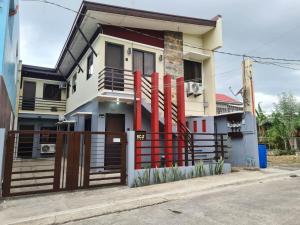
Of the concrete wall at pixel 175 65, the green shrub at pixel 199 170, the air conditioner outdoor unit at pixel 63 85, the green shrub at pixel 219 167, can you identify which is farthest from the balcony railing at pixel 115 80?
the air conditioner outdoor unit at pixel 63 85

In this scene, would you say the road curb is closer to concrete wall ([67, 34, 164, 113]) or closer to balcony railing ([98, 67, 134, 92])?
balcony railing ([98, 67, 134, 92])

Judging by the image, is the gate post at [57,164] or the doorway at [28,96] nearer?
the gate post at [57,164]

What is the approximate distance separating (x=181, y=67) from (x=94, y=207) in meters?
9.94

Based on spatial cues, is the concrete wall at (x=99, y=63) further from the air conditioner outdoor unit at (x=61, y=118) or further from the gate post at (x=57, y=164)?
the gate post at (x=57, y=164)

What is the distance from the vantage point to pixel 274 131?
65.9 ft

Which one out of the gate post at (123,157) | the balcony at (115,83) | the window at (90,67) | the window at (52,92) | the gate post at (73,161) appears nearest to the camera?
the gate post at (73,161)

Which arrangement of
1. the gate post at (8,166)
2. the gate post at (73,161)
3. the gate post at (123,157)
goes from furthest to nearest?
the gate post at (123,157), the gate post at (73,161), the gate post at (8,166)

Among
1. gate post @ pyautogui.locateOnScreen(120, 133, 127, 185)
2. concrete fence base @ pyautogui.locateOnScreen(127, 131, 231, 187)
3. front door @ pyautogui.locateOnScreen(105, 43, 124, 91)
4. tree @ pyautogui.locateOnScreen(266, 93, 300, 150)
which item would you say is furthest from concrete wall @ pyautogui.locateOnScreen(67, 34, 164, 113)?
tree @ pyautogui.locateOnScreen(266, 93, 300, 150)

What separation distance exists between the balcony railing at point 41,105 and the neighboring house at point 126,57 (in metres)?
2.74

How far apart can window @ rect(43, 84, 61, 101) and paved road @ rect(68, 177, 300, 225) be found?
16.4m

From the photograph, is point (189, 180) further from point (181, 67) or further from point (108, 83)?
point (181, 67)

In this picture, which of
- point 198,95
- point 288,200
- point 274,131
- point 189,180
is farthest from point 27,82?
point 274,131

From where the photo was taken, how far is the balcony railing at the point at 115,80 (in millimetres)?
10531

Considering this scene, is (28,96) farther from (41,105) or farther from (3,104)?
(3,104)
